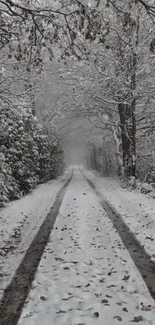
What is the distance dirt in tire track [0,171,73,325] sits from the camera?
5.48m

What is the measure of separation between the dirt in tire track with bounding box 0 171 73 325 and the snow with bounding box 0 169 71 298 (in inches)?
5.1

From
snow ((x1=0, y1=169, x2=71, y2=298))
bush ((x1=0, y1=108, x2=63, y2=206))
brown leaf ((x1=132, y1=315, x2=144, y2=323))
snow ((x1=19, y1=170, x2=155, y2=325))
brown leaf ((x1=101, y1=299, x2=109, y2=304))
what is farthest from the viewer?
bush ((x1=0, y1=108, x2=63, y2=206))

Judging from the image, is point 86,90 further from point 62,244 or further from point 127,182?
point 62,244

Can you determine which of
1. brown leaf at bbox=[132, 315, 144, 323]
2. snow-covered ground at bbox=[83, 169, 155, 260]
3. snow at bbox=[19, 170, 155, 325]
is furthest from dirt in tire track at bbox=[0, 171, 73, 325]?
snow-covered ground at bbox=[83, 169, 155, 260]

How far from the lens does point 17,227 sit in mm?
12008

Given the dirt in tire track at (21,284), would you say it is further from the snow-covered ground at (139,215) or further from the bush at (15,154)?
the bush at (15,154)

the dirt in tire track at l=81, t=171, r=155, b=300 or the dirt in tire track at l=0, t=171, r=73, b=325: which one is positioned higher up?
the dirt in tire track at l=81, t=171, r=155, b=300

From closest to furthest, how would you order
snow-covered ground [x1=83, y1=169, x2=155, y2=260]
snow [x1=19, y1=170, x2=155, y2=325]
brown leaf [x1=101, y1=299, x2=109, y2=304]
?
1. snow [x1=19, y1=170, x2=155, y2=325]
2. brown leaf [x1=101, y1=299, x2=109, y2=304]
3. snow-covered ground [x1=83, y1=169, x2=155, y2=260]

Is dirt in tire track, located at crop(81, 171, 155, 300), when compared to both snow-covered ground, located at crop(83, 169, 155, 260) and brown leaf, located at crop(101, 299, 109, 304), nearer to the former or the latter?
snow-covered ground, located at crop(83, 169, 155, 260)

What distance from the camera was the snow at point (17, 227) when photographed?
799 cm

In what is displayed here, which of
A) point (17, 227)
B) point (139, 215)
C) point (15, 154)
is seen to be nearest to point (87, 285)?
point (17, 227)

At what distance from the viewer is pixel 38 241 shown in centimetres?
989

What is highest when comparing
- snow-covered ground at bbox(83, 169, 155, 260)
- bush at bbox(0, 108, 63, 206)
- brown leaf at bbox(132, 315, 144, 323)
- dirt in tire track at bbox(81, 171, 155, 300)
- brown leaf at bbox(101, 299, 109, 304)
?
bush at bbox(0, 108, 63, 206)

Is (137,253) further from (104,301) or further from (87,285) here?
(104,301)
